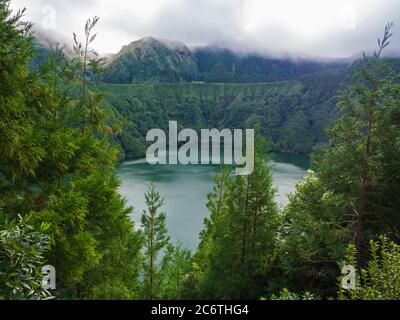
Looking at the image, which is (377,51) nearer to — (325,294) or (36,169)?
(325,294)

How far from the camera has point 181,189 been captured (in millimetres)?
72188

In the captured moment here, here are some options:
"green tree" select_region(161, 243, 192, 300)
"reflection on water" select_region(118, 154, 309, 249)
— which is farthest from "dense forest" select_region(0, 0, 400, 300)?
"reflection on water" select_region(118, 154, 309, 249)

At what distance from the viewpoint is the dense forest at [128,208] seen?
266 inches

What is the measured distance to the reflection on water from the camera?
158 ft

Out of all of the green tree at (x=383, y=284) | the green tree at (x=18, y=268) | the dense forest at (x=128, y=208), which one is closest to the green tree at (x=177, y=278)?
the dense forest at (x=128, y=208)

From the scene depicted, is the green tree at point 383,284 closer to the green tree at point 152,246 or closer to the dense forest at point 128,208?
the dense forest at point 128,208

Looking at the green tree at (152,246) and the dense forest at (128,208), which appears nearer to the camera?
the dense forest at (128,208)

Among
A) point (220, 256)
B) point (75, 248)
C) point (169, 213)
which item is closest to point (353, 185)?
point (220, 256)

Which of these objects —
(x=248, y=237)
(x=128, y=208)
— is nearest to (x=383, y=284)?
(x=128, y=208)

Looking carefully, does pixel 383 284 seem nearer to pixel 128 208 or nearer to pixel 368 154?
pixel 368 154

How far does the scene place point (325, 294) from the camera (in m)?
13.5

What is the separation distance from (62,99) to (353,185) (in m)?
10.3

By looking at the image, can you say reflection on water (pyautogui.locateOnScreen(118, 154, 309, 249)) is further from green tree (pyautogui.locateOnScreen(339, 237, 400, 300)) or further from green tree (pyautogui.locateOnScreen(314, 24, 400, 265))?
green tree (pyautogui.locateOnScreen(339, 237, 400, 300))

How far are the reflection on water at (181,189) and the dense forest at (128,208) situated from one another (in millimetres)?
12839
